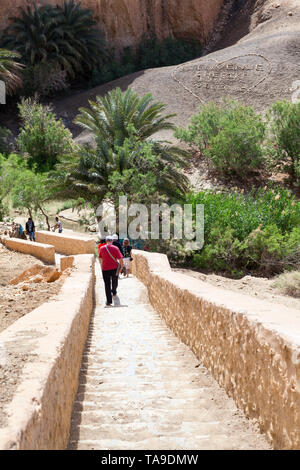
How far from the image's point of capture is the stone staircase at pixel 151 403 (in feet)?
9.64

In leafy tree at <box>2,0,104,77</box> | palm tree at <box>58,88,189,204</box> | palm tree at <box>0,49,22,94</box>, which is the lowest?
palm tree at <box>58,88,189,204</box>

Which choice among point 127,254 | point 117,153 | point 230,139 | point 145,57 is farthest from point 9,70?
point 127,254

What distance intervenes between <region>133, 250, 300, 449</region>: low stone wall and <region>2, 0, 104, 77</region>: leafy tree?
41.6m

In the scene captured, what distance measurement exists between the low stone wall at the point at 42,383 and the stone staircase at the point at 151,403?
231 millimetres

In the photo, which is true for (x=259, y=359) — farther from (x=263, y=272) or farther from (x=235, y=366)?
(x=263, y=272)

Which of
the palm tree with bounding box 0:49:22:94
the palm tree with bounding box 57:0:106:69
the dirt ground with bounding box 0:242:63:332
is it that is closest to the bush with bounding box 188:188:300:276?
the dirt ground with bounding box 0:242:63:332

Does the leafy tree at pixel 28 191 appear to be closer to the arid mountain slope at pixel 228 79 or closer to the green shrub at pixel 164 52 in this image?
the arid mountain slope at pixel 228 79

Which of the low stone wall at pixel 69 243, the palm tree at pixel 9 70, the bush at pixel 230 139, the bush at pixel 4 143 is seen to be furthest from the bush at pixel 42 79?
the low stone wall at pixel 69 243

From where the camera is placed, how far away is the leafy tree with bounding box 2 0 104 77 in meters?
41.9

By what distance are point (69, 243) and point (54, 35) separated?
32.2 m

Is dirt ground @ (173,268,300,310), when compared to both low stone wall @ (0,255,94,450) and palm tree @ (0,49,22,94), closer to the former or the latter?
low stone wall @ (0,255,94,450)

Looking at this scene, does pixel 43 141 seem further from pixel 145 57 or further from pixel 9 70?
pixel 145 57

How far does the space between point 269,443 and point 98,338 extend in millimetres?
3953

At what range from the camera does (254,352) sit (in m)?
3.16
